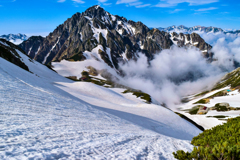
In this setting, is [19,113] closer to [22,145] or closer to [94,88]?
[22,145]

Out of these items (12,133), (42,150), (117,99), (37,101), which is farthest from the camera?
(117,99)

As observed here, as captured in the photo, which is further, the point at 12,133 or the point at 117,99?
the point at 117,99

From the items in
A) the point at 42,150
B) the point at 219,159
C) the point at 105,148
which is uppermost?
the point at 219,159

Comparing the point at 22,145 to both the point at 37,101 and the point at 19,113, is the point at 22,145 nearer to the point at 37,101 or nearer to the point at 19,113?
the point at 19,113

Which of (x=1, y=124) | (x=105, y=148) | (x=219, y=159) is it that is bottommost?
(x=1, y=124)

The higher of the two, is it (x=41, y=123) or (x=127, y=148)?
(x=127, y=148)

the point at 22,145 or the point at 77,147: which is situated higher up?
the point at 77,147

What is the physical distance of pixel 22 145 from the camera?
9180mm

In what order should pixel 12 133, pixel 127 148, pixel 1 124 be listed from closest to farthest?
1. pixel 12 133
2. pixel 1 124
3. pixel 127 148

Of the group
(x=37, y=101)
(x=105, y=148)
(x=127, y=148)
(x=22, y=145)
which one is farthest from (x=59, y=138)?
(x=37, y=101)

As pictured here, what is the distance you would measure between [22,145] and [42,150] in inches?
56.0

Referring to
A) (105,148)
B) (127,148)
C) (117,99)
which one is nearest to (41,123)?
(105,148)

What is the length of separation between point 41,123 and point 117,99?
148 ft

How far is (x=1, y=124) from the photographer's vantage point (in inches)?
440
